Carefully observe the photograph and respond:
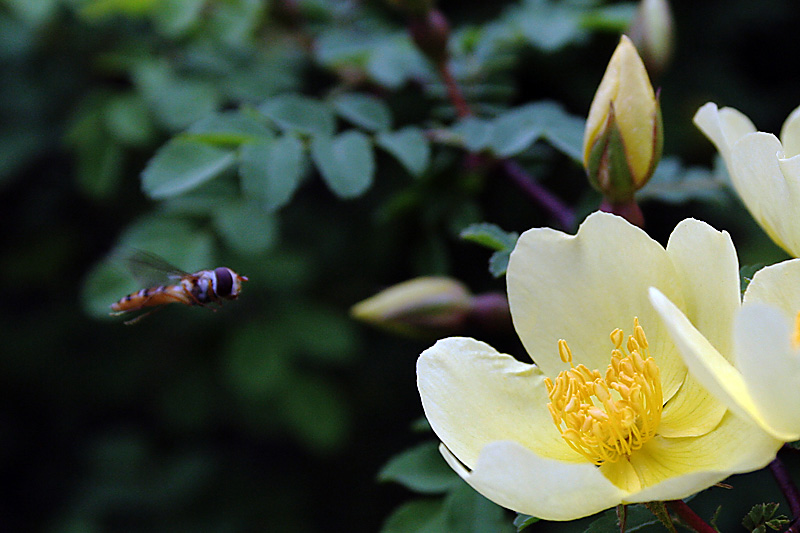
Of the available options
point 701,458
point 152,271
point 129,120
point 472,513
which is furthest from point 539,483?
point 129,120

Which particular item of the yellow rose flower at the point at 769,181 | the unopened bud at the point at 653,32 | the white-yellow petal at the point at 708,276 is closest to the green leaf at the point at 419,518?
the white-yellow petal at the point at 708,276

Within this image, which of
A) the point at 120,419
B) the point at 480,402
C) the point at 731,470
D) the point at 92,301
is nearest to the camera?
the point at 731,470

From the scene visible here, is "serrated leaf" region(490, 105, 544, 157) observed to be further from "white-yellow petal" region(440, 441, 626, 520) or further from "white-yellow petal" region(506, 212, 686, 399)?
"white-yellow petal" region(440, 441, 626, 520)

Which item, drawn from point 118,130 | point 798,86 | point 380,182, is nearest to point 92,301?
point 118,130

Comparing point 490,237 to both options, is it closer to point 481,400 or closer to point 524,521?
point 481,400

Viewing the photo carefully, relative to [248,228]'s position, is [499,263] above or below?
above

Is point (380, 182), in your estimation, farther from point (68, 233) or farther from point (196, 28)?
point (68, 233)

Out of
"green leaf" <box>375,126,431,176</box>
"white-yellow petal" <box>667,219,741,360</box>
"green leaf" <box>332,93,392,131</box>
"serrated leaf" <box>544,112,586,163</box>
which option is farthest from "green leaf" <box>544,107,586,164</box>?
"white-yellow petal" <box>667,219,741,360</box>
